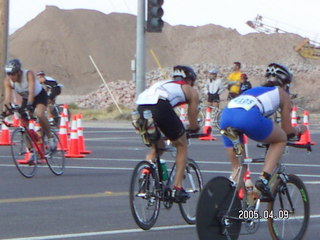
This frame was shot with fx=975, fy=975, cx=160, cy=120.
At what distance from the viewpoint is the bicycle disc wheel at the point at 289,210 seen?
9.04m

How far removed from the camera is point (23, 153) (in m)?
15.1

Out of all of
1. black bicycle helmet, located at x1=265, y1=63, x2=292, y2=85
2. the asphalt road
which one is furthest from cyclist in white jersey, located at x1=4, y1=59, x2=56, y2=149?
black bicycle helmet, located at x1=265, y1=63, x2=292, y2=85

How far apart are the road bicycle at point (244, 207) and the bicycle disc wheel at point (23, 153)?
650 centimetres

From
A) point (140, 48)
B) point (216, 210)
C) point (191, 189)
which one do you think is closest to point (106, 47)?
point (140, 48)

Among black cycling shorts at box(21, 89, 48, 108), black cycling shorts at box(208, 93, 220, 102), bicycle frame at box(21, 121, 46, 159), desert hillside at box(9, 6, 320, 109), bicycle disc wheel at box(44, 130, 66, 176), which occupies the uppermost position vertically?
desert hillside at box(9, 6, 320, 109)

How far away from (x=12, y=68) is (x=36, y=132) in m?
1.15

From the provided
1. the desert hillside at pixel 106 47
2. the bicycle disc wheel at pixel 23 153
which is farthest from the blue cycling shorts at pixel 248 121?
the desert hillside at pixel 106 47

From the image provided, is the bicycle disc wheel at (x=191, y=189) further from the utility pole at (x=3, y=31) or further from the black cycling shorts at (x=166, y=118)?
the utility pole at (x=3, y=31)

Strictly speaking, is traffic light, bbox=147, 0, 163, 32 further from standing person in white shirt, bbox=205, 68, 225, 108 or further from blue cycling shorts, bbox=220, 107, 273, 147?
blue cycling shorts, bbox=220, 107, 273, 147

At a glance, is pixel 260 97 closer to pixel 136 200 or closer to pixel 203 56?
pixel 136 200

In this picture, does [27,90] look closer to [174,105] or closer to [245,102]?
[174,105]

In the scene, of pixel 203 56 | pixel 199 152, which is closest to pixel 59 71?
pixel 203 56

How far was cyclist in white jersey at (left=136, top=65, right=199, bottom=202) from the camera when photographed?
33.9 feet

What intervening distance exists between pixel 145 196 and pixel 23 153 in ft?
17.3
